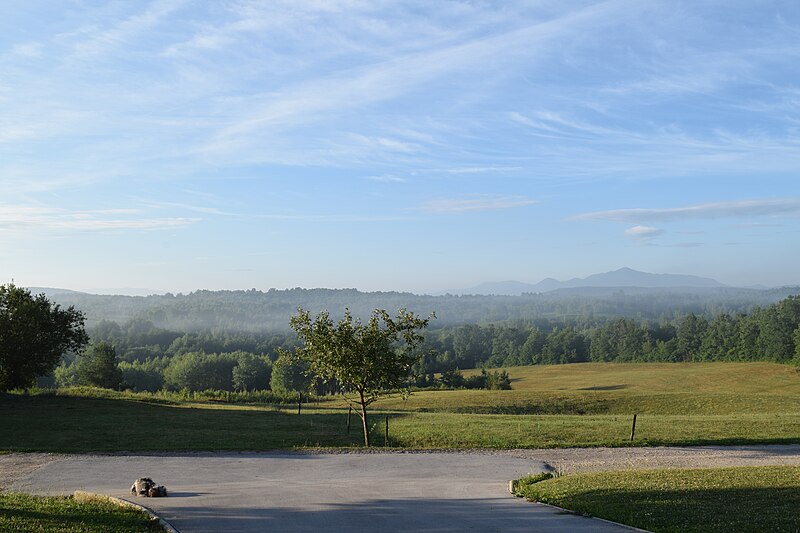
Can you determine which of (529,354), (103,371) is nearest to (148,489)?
(103,371)

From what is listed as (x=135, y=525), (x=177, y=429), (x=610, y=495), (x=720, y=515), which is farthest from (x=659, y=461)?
(x=177, y=429)

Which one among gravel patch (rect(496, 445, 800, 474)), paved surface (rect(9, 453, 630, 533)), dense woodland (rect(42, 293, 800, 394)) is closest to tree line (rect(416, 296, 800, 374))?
dense woodland (rect(42, 293, 800, 394))

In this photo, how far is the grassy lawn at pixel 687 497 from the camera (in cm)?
1320

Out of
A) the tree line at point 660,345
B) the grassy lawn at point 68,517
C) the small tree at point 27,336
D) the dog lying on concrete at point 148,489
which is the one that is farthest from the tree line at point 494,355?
the grassy lawn at point 68,517

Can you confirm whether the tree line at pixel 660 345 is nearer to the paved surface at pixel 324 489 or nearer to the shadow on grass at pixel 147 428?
the shadow on grass at pixel 147 428

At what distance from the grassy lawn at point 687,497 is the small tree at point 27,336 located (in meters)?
48.7

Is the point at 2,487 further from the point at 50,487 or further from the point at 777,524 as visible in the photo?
the point at 777,524

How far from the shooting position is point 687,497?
15875 mm

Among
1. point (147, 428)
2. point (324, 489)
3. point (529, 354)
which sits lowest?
point (529, 354)

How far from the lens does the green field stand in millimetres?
31078

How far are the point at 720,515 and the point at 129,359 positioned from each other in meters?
186

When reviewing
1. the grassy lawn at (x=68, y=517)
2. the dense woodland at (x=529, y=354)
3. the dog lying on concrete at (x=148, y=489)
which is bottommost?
the dense woodland at (x=529, y=354)

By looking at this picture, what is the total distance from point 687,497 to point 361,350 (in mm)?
16356

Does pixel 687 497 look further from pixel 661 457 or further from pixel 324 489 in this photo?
pixel 661 457
